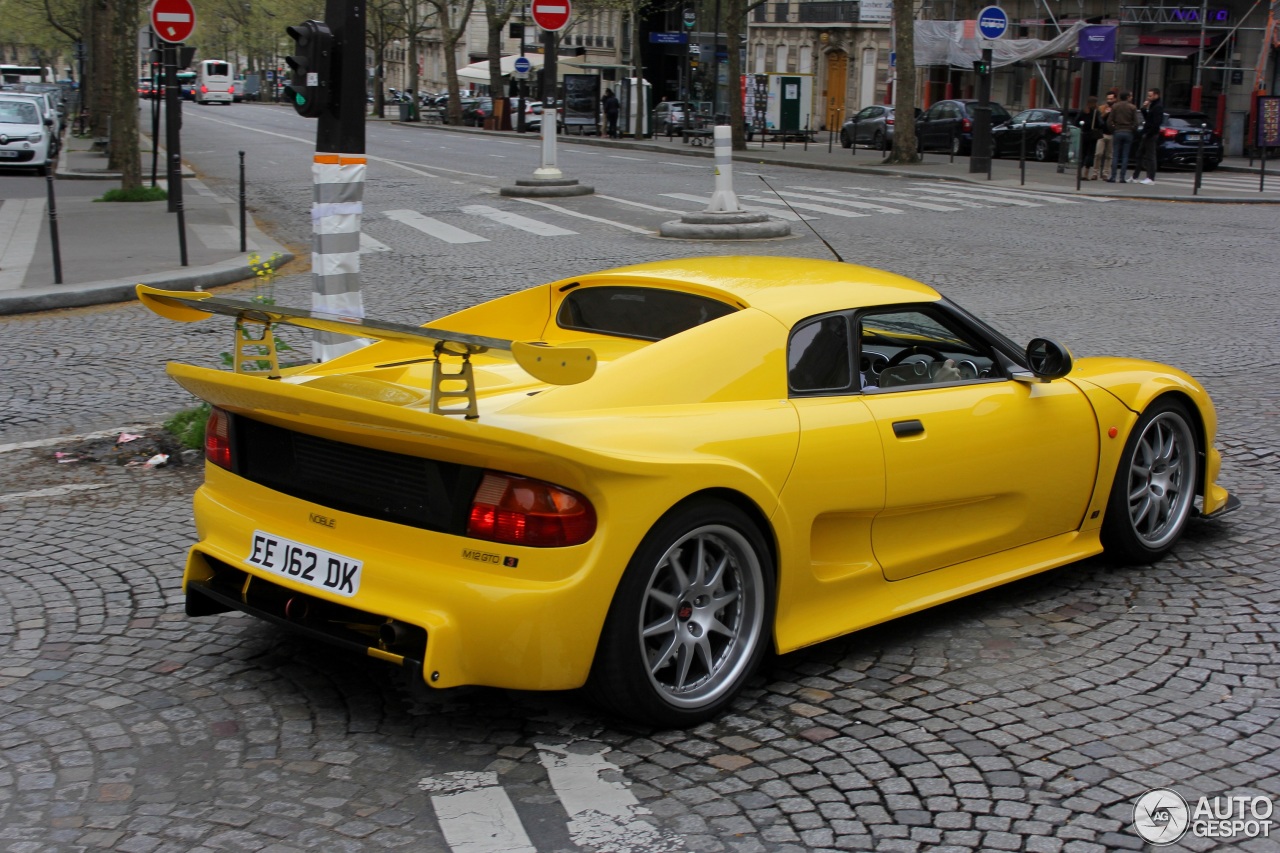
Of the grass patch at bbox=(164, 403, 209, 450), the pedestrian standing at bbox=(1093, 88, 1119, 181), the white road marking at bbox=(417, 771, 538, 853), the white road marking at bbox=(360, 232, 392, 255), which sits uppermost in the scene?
the pedestrian standing at bbox=(1093, 88, 1119, 181)

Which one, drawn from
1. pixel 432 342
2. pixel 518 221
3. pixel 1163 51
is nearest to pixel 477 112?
pixel 1163 51

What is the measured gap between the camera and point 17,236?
16828 mm

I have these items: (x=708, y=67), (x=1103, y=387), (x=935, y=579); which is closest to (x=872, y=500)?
(x=935, y=579)

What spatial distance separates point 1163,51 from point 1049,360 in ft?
129

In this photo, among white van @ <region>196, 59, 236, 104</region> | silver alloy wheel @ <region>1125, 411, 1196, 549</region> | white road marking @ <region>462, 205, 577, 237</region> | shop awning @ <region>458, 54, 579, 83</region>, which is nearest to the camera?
silver alloy wheel @ <region>1125, 411, 1196, 549</region>

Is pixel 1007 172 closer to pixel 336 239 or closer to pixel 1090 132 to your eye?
pixel 1090 132

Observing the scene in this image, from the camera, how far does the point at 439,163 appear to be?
3216 cm

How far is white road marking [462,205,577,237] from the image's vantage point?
1812 centimetres

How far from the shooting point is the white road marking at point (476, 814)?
3.29m

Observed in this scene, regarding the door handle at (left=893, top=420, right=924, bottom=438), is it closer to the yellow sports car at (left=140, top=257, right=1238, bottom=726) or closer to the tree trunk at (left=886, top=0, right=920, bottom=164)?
the yellow sports car at (left=140, top=257, right=1238, bottom=726)

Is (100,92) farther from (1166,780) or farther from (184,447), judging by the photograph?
(1166,780)

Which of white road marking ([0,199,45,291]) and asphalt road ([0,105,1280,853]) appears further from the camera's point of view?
white road marking ([0,199,45,291])

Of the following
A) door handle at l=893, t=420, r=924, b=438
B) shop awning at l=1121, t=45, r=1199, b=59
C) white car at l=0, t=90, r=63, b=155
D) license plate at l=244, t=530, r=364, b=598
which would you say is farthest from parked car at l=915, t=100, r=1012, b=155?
license plate at l=244, t=530, r=364, b=598

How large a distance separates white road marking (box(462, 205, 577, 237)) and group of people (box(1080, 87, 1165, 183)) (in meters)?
13.1
